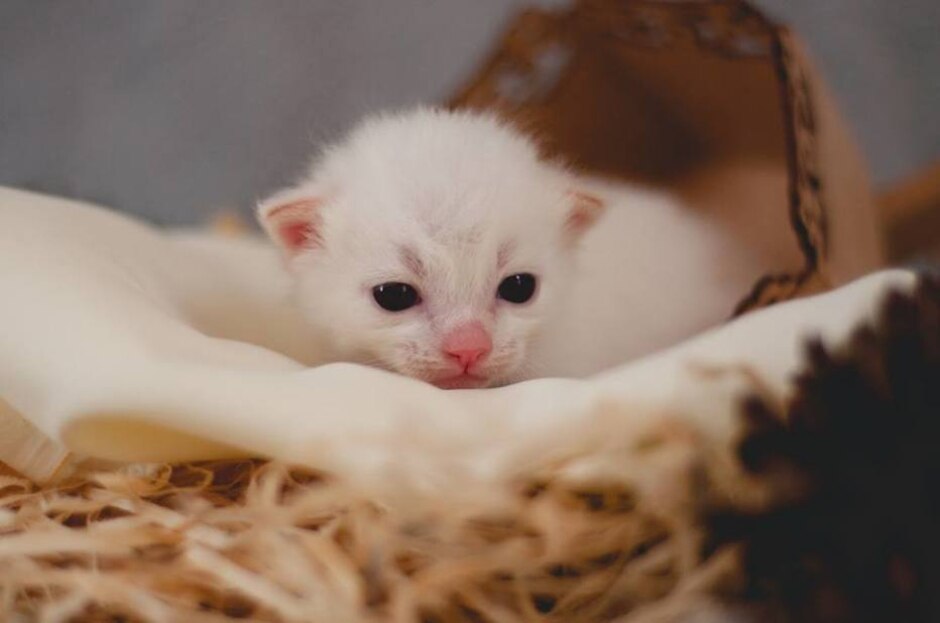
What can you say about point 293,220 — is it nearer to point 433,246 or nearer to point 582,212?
point 433,246

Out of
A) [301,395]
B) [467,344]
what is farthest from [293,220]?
[301,395]

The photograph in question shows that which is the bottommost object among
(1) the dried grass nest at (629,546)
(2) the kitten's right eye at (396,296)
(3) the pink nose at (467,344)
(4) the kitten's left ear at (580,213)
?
(1) the dried grass nest at (629,546)

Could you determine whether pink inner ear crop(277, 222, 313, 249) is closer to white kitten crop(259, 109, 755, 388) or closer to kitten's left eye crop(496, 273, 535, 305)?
white kitten crop(259, 109, 755, 388)

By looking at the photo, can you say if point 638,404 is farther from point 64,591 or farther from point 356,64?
point 356,64

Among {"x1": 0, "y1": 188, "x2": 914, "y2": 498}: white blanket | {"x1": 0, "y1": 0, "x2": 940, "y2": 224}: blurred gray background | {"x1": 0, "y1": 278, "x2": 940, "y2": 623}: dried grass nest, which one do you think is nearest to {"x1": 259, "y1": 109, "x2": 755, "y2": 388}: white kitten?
{"x1": 0, "y1": 188, "x2": 914, "y2": 498}: white blanket

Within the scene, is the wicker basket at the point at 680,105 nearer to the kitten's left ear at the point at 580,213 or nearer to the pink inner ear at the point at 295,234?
the kitten's left ear at the point at 580,213

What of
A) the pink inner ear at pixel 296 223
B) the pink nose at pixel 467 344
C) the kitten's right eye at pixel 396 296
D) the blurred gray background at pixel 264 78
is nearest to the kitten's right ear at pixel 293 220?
the pink inner ear at pixel 296 223
